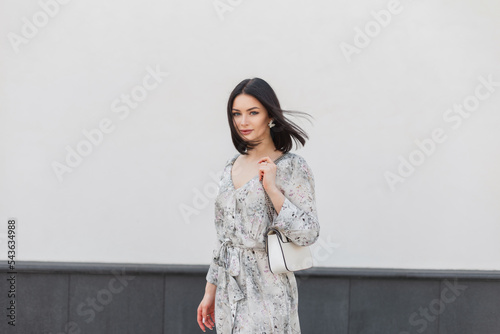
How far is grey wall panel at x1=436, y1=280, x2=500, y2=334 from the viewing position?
172 inches

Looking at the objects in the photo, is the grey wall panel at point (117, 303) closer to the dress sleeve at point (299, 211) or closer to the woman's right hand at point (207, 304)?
the woman's right hand at point (207, 304)

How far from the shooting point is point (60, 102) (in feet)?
14.1

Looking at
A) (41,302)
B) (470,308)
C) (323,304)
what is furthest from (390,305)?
(41,302)

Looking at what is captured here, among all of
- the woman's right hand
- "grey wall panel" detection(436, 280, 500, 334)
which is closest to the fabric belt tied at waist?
the woman's right hand

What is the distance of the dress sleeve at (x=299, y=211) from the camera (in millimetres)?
2514

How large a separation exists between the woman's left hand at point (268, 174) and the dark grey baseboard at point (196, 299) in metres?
1.88

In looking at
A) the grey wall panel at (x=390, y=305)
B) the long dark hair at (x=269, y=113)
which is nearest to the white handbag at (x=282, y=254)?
the long dark hair at (x=269, y=113)

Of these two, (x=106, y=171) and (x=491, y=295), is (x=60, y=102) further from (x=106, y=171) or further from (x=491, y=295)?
(x=491, y=295)

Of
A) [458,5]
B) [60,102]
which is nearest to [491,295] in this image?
[458,5]

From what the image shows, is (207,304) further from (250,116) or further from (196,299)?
(196,299)

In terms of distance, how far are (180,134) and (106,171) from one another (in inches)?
24.8

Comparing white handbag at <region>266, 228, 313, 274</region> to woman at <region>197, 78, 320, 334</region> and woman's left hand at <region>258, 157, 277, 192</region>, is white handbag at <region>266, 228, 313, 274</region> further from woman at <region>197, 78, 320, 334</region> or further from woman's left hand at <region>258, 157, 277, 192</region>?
woman's left hand at <region>258, 157, 277, 192</region>

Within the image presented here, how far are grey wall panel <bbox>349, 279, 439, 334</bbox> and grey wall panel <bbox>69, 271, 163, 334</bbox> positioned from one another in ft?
4.99

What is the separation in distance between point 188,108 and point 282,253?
82.0 inches
